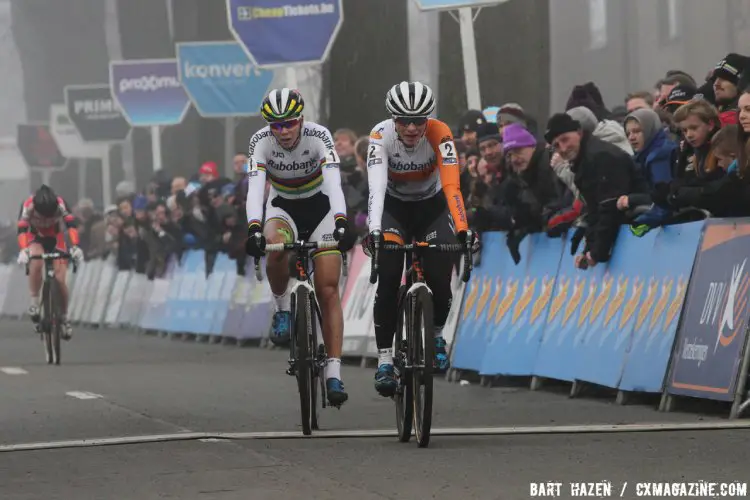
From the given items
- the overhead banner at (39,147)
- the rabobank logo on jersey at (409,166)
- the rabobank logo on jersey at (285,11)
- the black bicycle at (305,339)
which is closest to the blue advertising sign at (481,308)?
the black bicycle at (305,339)

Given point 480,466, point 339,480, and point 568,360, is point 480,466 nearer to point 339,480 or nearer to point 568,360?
point 339,480

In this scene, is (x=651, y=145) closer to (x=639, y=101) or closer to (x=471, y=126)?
(x=639, y=101)

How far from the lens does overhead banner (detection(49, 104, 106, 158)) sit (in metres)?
49.0

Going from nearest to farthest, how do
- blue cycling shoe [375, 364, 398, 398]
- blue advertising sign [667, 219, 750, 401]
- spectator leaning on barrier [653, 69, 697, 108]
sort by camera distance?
blue cycling shoe [375, 364, 398, 398]
blue advertising sign [667, 219, 750, 401]
spectator leaning on barrier [653, 69, 697, 108]

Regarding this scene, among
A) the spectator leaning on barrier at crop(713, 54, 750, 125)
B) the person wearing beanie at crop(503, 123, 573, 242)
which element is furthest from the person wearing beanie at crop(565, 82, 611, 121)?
the spectator leaning on barrier at crop(713, 54, 750, 125)

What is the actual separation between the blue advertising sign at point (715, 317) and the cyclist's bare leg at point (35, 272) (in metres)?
11.5

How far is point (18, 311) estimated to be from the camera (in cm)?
4247

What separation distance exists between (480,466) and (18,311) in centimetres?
3449

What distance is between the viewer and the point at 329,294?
1166 centimetres

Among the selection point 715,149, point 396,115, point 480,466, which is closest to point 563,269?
point 715,149

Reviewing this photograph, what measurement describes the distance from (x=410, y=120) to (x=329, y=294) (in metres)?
1.46

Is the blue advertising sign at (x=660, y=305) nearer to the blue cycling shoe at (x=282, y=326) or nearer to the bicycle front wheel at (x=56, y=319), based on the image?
the blue cycling shoe at (x=282, y=326)

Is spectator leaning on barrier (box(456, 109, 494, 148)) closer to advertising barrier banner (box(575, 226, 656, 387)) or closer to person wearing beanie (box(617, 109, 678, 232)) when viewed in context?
person wearing beanie (box(617, 109, 678, 232))

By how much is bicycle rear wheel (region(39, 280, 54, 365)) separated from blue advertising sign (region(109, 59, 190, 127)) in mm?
15056
